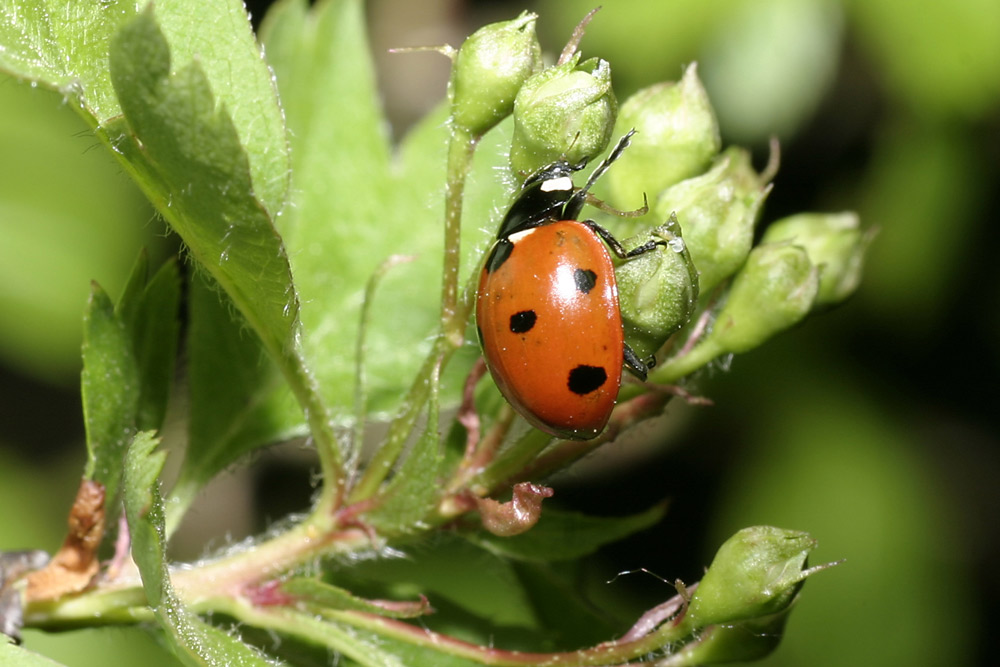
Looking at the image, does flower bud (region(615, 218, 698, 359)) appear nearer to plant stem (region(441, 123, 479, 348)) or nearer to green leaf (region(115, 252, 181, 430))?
plant stem (region(441, 123, 479, 348))

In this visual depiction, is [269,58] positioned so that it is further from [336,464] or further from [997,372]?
[997,372]

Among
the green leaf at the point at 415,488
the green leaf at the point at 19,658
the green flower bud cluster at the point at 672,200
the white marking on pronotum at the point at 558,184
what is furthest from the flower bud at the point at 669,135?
the green leaf at the point at 19,658

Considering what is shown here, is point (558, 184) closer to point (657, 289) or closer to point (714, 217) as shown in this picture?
point (714, 217)

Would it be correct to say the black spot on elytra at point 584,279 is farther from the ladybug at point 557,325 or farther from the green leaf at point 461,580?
the green leaf at point 461,580

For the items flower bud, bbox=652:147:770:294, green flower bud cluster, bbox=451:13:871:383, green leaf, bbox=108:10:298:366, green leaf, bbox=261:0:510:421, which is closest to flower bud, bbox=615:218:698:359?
green flower bud cluster, bbox=451:13:871:383

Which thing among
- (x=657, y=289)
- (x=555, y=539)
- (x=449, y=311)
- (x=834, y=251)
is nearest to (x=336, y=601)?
(x=555, y=539)

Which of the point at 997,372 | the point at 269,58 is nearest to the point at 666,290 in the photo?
the point at 269,58
